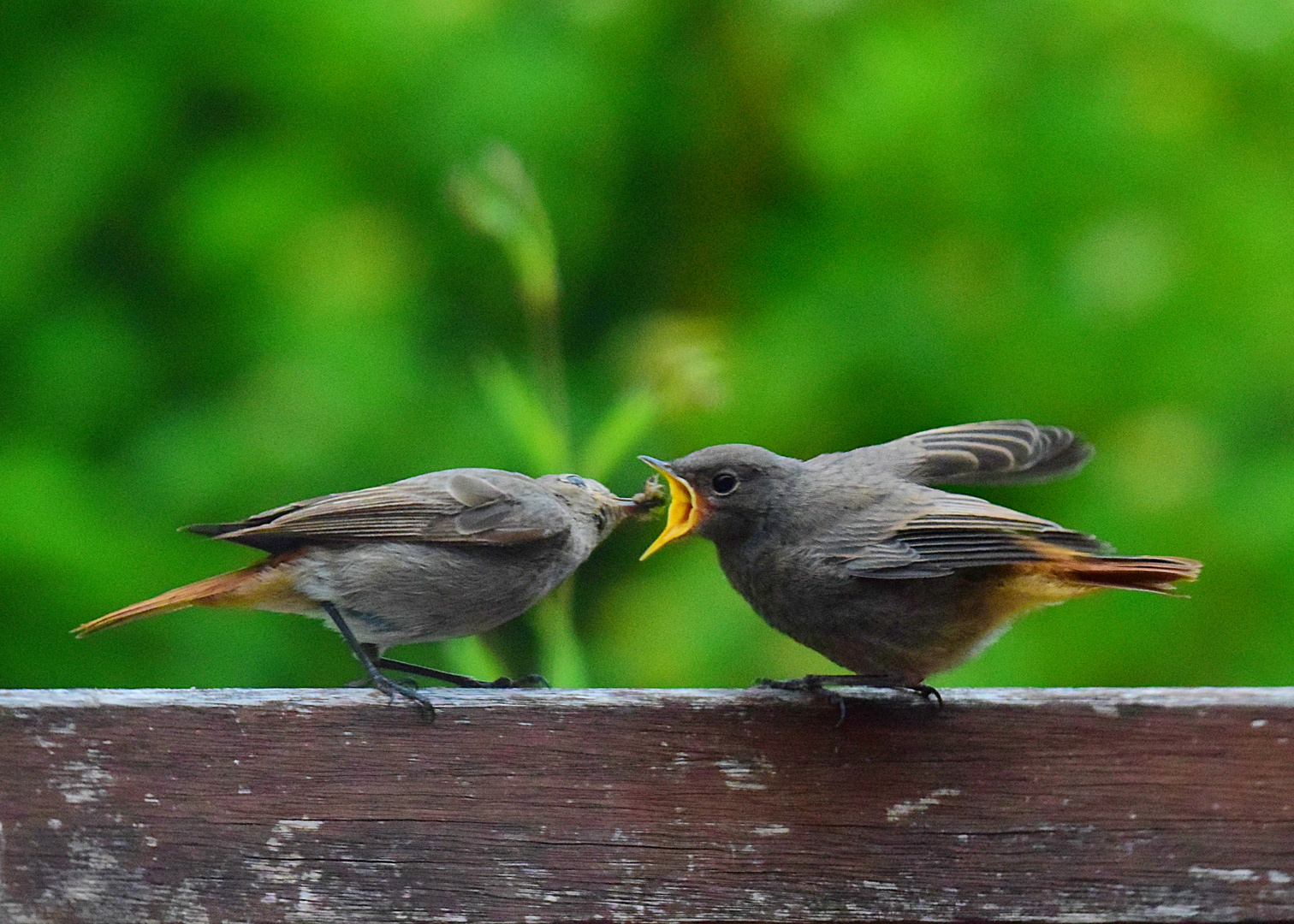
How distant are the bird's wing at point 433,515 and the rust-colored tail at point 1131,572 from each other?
0.94 metres

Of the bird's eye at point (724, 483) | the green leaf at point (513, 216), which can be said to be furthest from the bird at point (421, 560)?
the green leaf at point (513, 216)

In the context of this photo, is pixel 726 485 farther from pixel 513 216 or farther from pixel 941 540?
pixel 513 216

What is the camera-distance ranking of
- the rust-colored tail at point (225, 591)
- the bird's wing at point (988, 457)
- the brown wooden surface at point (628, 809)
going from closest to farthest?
the brown wooden surface at point (628, 809) → the rust-colored tail at point (225, 591) → the bird's wing at point (988, 457)

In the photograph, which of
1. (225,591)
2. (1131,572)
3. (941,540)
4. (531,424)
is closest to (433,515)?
(531,424)

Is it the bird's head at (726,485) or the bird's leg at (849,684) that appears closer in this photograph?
the bird's leg at (849,684)

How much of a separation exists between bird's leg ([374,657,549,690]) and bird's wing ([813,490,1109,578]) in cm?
58

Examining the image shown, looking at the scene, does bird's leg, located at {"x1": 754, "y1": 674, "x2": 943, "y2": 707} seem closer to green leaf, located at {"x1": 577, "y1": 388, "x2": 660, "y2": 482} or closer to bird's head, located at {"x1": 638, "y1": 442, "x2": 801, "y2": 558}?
bird's head, located at {"x1": 638, "y1": 442, "x2": 801, "y2": 558}

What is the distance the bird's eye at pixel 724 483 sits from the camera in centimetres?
270

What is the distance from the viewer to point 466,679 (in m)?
2.57

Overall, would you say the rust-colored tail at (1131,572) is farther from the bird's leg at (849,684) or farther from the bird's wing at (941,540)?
the bird's leg at (849,684)

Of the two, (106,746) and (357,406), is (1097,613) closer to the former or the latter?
(357,406)

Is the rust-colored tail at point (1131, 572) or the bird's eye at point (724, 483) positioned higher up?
the bird's eye at point (724, 483)

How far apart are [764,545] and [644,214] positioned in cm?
219

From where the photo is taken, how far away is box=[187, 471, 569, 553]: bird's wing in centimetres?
270
